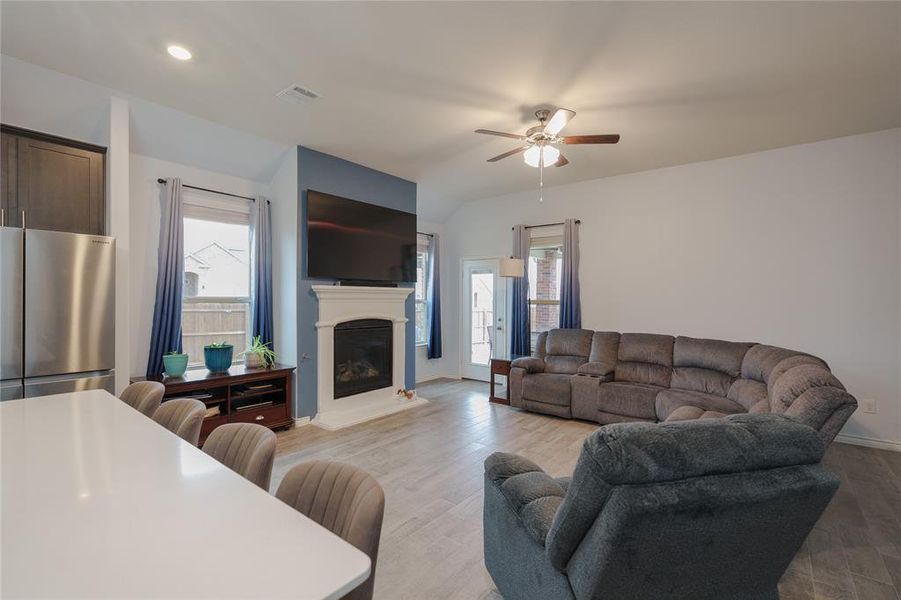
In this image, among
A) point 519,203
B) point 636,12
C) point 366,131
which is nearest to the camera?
point 636,12

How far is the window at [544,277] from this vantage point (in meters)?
6.02

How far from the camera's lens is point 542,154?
3.40 meters

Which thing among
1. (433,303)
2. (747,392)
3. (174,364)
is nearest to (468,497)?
(747,392)

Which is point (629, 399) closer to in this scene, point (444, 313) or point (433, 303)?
point (433, 303)

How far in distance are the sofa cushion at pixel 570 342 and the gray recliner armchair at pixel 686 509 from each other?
3750 mm

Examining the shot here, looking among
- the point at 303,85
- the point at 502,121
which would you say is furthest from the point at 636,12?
the point at 303,85

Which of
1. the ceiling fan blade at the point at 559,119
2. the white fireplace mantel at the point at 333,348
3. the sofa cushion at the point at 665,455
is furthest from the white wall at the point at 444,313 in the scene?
the sofa cushion at the point at 665,455

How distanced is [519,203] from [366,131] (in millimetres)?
3044

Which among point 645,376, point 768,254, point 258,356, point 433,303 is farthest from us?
point 433,303

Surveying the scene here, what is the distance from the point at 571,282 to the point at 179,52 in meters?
4.77

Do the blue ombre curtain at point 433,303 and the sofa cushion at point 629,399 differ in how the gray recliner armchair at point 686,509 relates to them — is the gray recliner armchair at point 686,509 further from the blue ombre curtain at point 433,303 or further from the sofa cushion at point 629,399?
the blue ombre curtain at point 433,303

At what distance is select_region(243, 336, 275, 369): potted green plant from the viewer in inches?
163

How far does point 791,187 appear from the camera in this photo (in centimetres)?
430

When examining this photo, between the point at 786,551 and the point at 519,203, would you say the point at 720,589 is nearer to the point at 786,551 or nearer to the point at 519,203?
the point at 786,551
